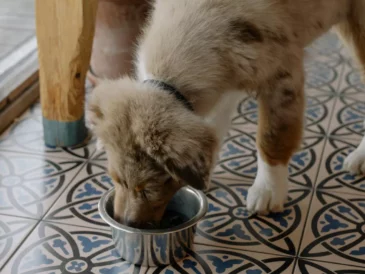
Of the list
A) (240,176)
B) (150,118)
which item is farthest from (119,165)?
(240,176)

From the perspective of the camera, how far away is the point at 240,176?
206 cm

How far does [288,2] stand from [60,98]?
862 millimetres

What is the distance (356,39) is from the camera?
2.08m

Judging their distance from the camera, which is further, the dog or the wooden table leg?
the wooden table leg

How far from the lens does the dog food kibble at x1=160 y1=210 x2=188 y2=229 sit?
1686mm

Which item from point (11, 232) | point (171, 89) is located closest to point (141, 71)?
point (171, 89)

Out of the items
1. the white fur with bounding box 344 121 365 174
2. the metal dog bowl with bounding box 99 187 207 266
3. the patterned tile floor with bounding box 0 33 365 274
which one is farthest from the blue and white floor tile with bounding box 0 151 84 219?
the white fur with bounding box 344 121 365 174

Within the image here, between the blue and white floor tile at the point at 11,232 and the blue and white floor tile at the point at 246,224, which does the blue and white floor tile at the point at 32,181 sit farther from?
the blue and white floor tile at the point at 246,224

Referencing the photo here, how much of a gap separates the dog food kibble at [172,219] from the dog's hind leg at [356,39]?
0.68m

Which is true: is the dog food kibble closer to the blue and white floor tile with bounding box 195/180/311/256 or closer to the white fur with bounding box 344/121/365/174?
the blue and white floor tile with bounding box 195/180/311/256

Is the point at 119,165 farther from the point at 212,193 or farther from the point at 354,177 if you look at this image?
the point at 354,177

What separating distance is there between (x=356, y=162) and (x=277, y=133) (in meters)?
0.45

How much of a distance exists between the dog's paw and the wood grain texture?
71cm

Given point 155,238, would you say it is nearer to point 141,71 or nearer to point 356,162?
point 141,71
